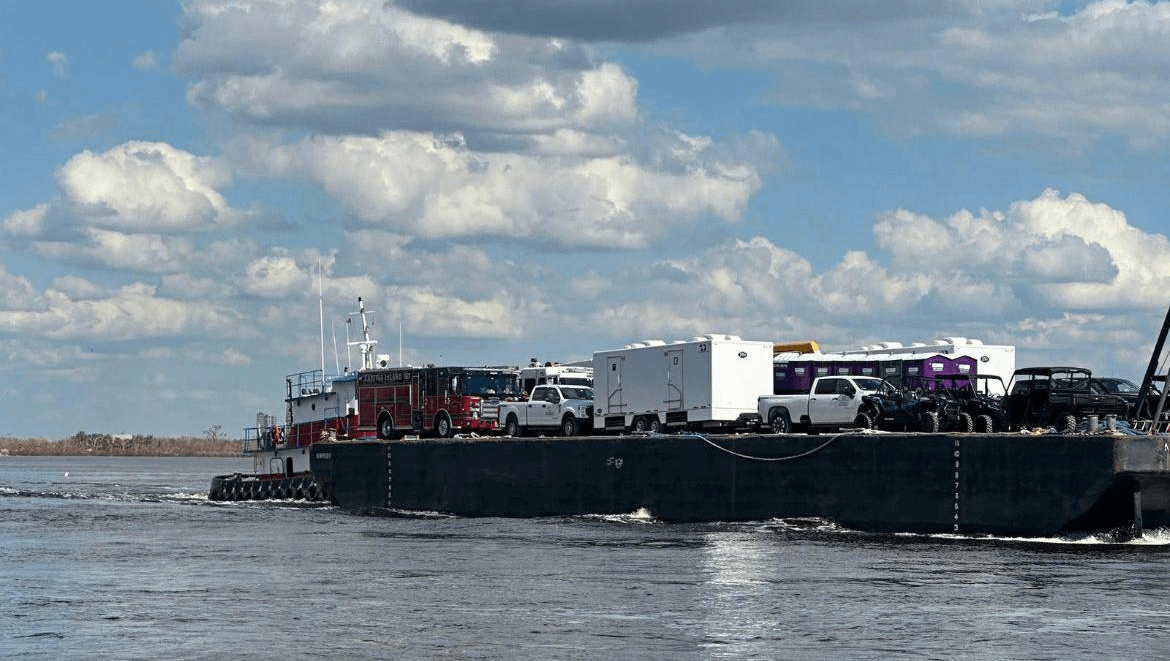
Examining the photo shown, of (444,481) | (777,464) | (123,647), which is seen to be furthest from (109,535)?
(123,647)

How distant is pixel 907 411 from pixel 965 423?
6.27 feet

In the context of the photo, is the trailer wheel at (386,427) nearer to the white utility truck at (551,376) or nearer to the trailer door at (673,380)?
the white utility truck at (551,376)

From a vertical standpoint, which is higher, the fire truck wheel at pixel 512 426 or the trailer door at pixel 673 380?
the trailer door at pixel 673 380

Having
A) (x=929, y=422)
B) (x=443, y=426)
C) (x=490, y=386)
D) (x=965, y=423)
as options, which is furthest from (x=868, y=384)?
(x=443, y=426)

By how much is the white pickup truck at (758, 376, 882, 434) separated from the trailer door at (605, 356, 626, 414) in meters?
5.57

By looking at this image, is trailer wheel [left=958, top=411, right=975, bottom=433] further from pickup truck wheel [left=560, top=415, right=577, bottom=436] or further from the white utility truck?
the white utility truck

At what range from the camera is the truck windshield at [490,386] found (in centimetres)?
5431

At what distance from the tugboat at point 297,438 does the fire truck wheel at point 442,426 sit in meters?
7.47

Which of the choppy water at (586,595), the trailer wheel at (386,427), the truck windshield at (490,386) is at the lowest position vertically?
the choppy water at (586,595)

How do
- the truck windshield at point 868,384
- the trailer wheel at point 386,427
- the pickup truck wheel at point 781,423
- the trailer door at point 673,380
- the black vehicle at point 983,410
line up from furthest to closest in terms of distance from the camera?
the trailer wheel at point 386,427 < the trailer door at point 673,380 < the pickup truck wheel at point 781,423 < the truck windshield at point 868,384 < the black vehicle at point 983,410

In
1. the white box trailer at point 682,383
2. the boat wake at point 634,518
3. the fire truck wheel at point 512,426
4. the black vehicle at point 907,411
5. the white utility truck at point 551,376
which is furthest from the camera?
the white utility truck at point 551,376

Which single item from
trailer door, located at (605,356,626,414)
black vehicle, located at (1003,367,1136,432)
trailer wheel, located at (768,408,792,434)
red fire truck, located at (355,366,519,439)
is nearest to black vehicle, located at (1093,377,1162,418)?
black vehicle, located at (1003,367,1136,432)

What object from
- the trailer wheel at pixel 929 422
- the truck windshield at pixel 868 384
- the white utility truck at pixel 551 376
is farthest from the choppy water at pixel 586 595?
the white utility truck at pixel 551 376

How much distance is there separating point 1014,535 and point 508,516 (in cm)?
1743
